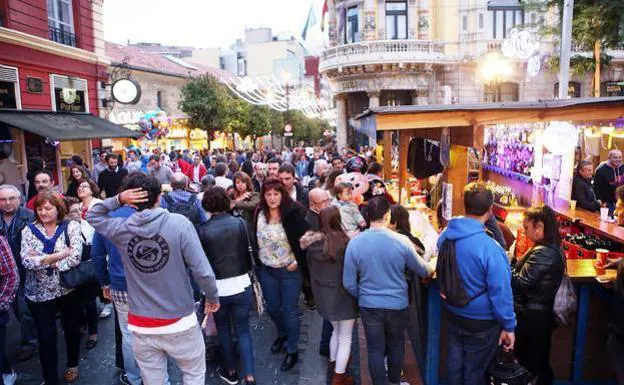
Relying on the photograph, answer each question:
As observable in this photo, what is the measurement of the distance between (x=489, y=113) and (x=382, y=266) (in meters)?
2.16

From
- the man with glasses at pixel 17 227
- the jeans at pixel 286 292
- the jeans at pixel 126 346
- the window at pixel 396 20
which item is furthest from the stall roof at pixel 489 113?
the window at pixel 396 20

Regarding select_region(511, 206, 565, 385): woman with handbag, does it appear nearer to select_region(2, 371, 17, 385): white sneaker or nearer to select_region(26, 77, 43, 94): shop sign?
select_region(2, 371, 17, 385): white sneaker

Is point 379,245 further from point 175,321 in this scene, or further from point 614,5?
point 614,5

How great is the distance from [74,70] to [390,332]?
1339cm

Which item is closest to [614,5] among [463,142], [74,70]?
[463,142]

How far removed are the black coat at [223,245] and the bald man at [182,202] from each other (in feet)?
4.87

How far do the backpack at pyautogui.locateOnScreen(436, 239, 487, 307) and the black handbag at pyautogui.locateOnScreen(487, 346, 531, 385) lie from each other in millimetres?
505

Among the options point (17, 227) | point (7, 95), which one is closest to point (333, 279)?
point (17, 227)

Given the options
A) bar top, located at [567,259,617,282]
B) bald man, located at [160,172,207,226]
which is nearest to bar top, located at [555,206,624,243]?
bar top, located at [567,259,617,282]

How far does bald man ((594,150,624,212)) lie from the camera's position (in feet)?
26.9

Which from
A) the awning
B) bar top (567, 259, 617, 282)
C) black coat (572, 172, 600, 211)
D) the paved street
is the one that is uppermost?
the awning

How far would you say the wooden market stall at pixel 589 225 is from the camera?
4.28m

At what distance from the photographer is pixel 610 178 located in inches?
327

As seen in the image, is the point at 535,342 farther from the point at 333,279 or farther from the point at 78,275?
the point at 78,275
